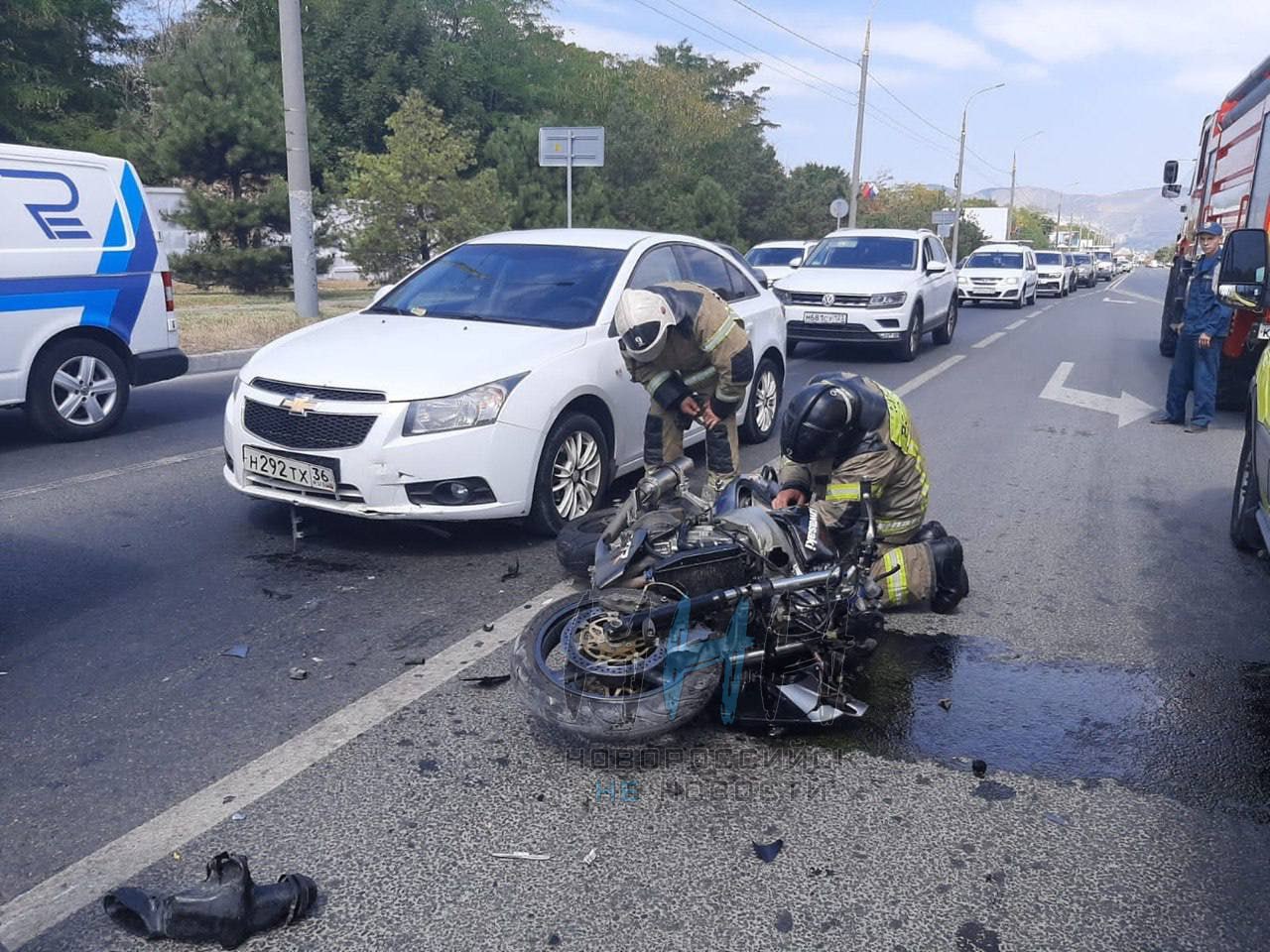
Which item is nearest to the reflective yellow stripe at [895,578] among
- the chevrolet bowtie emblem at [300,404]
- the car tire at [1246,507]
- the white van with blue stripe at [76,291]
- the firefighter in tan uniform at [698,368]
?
the firefighter in tan uniform at [698,368]

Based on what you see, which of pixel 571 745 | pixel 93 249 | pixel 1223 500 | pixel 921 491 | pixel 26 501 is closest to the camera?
pixel 571 745

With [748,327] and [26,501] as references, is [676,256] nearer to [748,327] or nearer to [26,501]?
[748,327]

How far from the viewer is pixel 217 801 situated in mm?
3137

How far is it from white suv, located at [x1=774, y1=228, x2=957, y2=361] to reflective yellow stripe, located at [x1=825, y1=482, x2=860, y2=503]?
9035 mm

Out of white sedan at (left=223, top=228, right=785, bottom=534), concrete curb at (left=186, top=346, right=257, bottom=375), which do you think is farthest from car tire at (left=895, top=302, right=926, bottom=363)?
white sedan at (left=223, top=228, right=785, bottom=534)

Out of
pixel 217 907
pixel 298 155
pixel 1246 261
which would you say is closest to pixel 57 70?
pixel 298 155

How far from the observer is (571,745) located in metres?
3.55

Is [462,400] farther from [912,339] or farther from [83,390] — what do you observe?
[912,339]

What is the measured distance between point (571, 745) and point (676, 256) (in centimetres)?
419

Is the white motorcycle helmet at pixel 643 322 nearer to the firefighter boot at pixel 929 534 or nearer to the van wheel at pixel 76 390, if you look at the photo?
the firefighter boot at pixel 929 534

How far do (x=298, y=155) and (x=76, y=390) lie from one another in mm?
7787

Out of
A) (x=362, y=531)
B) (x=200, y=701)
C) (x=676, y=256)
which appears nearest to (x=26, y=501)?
(x=362, y=531)

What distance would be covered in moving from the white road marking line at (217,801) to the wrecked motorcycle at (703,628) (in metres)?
0.56

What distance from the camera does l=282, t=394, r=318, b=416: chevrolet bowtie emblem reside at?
5105mm
